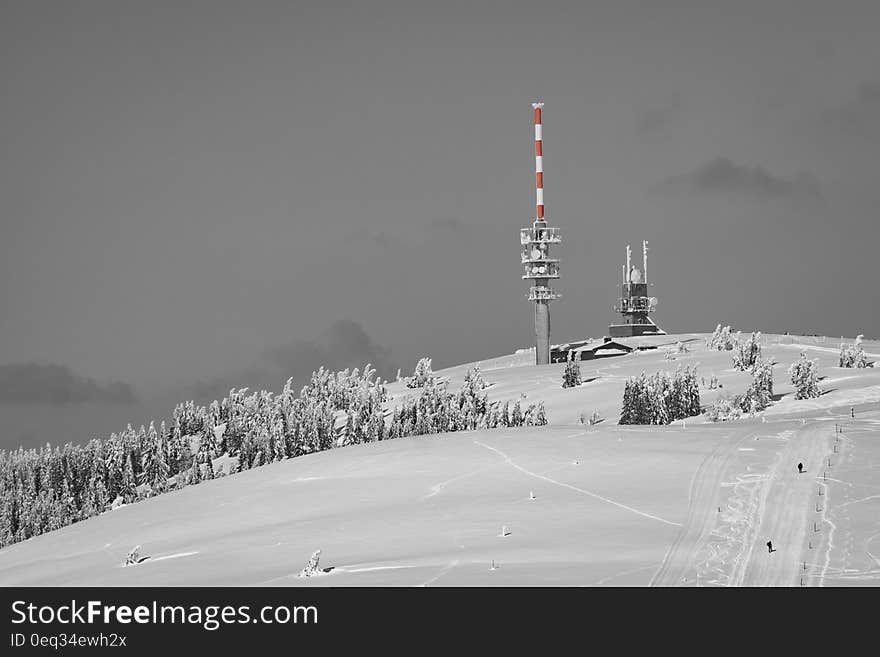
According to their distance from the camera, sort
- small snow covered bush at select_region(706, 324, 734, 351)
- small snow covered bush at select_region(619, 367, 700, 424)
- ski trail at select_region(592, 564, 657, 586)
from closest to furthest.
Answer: ski trail at select_region(592, 564, 657, 586)
small snow covered bush at select_region(619, 367, 700, 424)
small snow covered bush at select_region(706, 324, 734, 351)

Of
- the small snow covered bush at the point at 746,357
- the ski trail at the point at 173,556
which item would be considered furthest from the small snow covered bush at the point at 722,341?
the ski trail at the point at 173,556

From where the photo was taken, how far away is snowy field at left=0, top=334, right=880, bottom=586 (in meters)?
35.9

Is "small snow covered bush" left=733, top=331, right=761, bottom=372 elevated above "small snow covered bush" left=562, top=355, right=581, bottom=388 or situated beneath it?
elevated above

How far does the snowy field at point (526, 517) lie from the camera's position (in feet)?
118

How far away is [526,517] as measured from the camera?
44.2 metres

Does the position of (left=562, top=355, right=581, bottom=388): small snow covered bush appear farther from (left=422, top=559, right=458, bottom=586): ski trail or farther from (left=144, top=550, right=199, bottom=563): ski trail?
(left=422, top=559, right=458, bottom=586): ski trail

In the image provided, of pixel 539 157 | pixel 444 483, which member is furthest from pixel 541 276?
pixel 444 483

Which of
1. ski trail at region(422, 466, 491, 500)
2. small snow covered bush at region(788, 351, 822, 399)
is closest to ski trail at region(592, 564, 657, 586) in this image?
ski trail at region(422, 466, 491, 500)

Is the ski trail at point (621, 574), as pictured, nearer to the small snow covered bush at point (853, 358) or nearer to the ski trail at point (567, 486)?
the ski trail at point (567, 486)

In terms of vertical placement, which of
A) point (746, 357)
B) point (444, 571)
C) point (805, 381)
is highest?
point (746, 357)

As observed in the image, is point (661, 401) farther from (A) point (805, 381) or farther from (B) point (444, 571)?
(B) point (444, 571)
